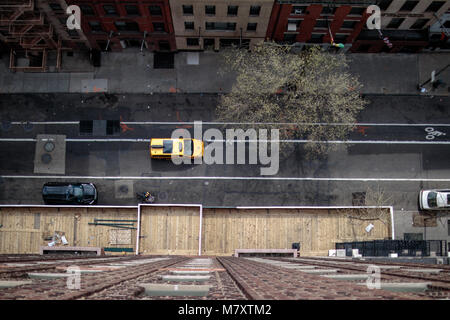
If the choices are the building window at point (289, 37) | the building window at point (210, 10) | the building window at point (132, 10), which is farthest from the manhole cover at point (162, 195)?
the building window at point (289, 37)

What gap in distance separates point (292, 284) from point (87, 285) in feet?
22.1

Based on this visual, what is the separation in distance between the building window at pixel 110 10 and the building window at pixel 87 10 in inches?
50.7

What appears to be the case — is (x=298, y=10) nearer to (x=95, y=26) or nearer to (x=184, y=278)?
(x=95, y=26)

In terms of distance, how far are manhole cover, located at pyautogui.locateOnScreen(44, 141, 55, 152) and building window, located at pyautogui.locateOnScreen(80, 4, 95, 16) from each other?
13973 millimetres

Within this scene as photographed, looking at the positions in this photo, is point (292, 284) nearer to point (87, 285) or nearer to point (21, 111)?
point (87, 285)

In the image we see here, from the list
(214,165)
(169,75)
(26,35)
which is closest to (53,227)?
(214,165)

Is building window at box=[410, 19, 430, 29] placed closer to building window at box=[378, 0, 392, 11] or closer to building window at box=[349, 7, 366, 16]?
building window at box=[378, 0, 392, 11]

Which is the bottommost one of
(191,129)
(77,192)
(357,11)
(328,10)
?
(77,192)

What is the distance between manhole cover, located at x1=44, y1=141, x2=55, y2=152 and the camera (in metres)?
40.2

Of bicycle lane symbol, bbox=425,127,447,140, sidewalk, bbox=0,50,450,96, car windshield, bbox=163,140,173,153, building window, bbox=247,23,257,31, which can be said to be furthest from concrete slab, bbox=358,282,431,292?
bicycle lane symbol, bbox=425,127,447,140

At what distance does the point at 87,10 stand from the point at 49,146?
14703 millimetres

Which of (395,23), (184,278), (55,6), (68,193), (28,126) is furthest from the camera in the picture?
(28,126)

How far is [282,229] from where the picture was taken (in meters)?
37.3

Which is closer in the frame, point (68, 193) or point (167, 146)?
point (68, 193)
